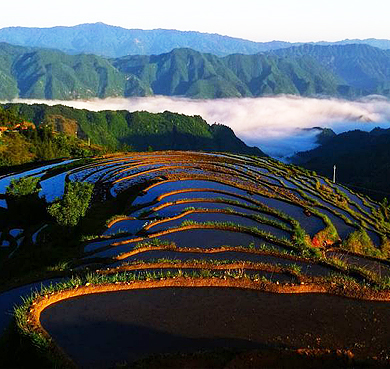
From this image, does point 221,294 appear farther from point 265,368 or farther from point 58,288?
point 58,288

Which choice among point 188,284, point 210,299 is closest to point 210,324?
point 210,299

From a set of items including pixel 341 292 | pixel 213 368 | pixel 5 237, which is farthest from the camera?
pixel 5 237

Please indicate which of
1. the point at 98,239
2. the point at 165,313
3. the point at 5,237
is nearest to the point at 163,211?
the point at 98,239

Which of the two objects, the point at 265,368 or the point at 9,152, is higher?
the point at 265,368

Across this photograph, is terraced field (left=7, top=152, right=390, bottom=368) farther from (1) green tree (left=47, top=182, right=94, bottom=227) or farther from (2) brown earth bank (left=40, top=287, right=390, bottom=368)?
(1) green tree (left=47, top=182, right=94, bottom=227)

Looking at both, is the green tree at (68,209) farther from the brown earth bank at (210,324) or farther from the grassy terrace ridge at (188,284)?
the brown earth bank at (210,324)

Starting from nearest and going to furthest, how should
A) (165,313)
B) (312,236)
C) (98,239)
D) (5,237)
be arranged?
(165,313) < (98,239) < (312,236) < (5,237)

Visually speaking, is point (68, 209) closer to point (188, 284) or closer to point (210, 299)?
point (188, 284)

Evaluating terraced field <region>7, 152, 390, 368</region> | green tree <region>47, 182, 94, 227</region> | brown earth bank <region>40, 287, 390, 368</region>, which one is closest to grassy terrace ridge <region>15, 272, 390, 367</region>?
terraced field <region>7, 152, 390, 368</region>
